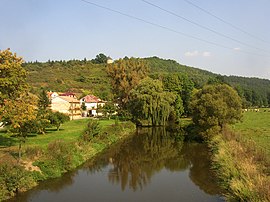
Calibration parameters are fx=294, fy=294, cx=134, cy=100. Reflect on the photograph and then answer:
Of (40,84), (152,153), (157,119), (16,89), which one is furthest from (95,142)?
(40,84)

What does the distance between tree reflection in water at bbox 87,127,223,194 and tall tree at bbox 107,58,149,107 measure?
61.2ft

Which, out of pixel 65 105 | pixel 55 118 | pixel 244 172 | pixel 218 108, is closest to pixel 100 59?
pixel 65 105

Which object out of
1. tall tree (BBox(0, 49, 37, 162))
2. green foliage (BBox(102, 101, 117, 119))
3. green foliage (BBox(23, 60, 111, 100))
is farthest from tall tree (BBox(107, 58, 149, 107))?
tall tree (BBox(0, 49, 37, 162))

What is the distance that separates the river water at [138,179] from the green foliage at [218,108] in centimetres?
288

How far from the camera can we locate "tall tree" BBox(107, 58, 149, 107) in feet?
185

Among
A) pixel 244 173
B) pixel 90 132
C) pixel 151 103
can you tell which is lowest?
pixel 244 173

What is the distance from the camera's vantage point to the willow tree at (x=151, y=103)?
48.7m

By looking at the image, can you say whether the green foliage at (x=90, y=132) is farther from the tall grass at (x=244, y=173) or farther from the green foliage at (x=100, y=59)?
the green foliage at (x=100, y=59)

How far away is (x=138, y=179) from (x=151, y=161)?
5856 mm

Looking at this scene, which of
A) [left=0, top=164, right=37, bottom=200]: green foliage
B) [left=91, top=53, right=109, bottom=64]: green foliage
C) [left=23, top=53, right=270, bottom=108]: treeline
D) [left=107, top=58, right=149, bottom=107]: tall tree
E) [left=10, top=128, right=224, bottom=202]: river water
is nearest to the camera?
[left=0, top=164, right=37, bottom=200]: green foliage

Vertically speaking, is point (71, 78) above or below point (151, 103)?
above

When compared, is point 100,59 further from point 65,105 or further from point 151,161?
point 151,161

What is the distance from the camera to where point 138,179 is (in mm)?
21172

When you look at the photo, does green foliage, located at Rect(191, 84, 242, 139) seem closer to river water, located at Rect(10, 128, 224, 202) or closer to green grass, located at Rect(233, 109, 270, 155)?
green grass, located at Rect(233, 109, 270, 155)
